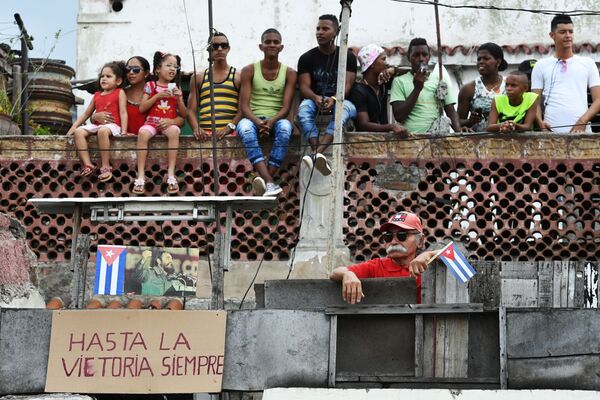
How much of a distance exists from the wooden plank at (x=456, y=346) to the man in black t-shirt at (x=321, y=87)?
14.3 ft

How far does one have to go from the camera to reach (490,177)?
17.0 m

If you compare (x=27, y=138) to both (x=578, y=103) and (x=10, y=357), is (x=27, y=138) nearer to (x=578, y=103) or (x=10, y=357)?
(x=10, y=357)

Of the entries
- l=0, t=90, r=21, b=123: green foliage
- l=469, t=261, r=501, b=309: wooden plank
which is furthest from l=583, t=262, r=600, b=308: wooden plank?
l=0, t=90, r=21, b=123: green foliage

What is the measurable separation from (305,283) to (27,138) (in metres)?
6.05

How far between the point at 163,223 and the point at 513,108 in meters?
4.28

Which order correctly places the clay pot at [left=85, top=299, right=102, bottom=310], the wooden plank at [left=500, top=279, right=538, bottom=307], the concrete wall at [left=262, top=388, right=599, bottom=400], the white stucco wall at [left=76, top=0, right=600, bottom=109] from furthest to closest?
the white stucco wall at [left=76, top=0, right=600, bottom=109]
the wooden plank at [left=500, top=279, right=538, bottom=307]
the clay pot at [left=85, top=299, right=102, bottom=310]
the concrete wall at [left=262, top=388, right=599, bottom=400]

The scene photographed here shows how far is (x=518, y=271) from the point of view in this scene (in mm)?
14805

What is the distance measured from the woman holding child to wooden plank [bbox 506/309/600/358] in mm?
5195

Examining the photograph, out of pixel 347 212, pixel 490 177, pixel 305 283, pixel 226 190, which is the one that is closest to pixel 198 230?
pixel 226 190

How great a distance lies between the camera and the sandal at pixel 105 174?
56.4ft

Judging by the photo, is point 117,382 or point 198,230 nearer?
point 117,382

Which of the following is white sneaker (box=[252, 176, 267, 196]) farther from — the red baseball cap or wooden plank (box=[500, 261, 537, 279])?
the red baseball cap

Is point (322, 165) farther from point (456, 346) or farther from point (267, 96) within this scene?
point (456, 346)

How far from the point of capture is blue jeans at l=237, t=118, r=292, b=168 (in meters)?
16.7
